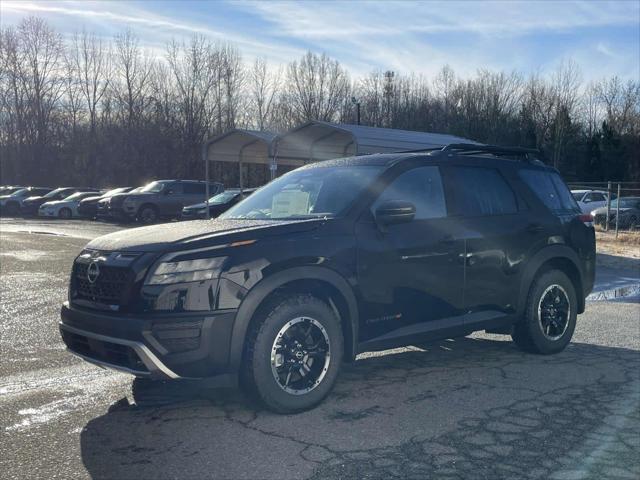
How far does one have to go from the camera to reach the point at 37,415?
15.1ft

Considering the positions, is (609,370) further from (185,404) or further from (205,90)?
(205,90)

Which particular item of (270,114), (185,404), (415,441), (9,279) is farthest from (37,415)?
(270,114)

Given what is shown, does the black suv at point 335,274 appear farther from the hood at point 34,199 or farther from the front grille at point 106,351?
the hood at point 34,199

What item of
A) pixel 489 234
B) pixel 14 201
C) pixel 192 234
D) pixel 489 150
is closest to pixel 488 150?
pixel 489 150

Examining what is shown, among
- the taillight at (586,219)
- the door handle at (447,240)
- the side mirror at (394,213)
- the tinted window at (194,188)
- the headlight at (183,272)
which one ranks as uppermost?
the tinted window at (194,188)

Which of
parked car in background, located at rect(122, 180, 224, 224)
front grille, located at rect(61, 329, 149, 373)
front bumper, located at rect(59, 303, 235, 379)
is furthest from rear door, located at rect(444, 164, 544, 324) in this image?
parked car in background, located at rect(122, 180, 224, 224)

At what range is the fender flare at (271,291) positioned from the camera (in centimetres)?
429

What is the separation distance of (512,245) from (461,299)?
856 millimetres

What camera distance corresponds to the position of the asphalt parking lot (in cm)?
374

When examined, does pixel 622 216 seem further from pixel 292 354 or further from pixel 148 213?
pixel 292 354

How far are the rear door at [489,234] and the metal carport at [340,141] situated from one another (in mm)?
10012

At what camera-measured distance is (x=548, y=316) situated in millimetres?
6418

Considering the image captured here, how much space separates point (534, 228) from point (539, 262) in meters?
0.33

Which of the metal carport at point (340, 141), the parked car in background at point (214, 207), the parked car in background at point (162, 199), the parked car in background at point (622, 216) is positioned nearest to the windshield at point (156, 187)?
the parked car in background at point (162, 199)
